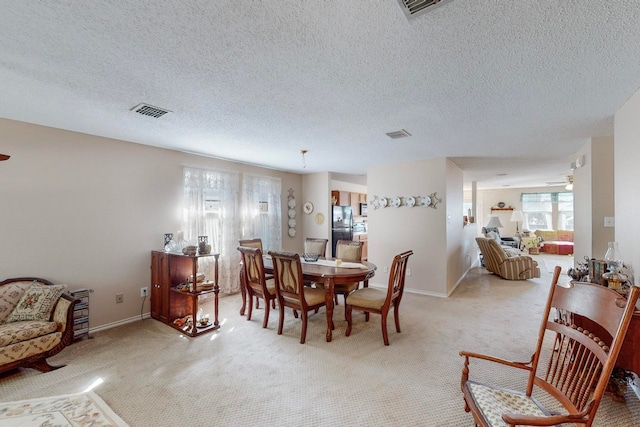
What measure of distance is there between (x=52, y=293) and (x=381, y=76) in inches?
143

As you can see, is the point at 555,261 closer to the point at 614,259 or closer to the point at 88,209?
the point at 614,259

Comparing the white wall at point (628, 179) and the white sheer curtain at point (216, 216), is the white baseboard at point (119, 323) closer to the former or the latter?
the white sheer curtain at point (216, 216)

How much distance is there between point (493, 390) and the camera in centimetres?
150

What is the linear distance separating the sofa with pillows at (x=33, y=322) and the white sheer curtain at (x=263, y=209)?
2.63m

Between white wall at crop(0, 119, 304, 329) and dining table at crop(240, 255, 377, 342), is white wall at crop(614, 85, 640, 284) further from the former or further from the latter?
white wall at crop(0, 119, 304, 329)

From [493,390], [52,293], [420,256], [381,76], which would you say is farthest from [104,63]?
[420,256]

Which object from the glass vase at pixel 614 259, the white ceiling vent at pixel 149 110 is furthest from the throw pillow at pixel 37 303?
the glass vase at pixel 614 259

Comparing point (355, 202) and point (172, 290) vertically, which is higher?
point (355, 202)

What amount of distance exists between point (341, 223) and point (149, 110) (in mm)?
5089

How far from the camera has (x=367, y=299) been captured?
3.04 metres

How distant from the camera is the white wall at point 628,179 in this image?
219cm

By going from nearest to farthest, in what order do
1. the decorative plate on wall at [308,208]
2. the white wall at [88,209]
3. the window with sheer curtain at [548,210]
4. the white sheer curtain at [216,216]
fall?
the white wall at [88,209]
the white sheer curtain at [216,216]
the decorative plate on wall at [308,208]
the window with sheer curtain at [548,210]

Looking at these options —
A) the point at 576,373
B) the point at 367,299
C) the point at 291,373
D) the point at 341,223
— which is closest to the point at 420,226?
the point at 367,299

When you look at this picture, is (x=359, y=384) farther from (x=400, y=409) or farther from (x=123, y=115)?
(x=123, y=115)
